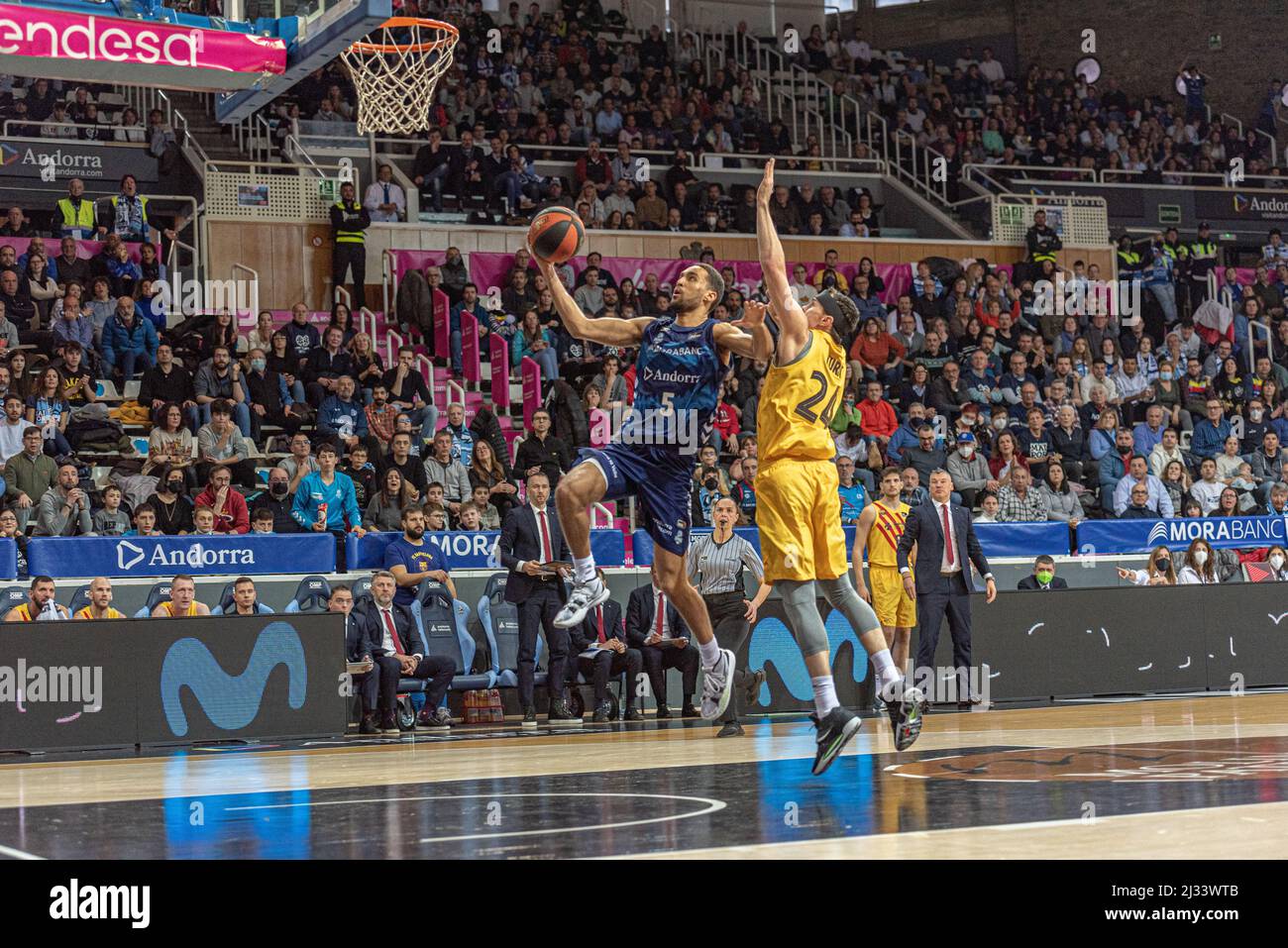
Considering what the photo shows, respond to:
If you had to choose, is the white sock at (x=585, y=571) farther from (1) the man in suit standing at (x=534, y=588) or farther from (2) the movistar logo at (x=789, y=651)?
(2) the movistar logo at (x=789, y=651)

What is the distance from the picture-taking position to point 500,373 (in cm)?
2023

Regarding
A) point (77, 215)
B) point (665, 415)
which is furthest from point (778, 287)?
point (77, 215)

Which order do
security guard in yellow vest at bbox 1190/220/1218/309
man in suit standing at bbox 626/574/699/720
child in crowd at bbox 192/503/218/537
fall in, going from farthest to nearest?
security guard in yellow vest at bbox 1190/220/1218/309 < child in crowd at bbox 192/503/218/537 < man in suit standing at bbox 626/574/699/720

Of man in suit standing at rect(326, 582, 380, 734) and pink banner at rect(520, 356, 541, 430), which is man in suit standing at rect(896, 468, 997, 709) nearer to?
man in suit standing at rect(326, 582, 380, 734)

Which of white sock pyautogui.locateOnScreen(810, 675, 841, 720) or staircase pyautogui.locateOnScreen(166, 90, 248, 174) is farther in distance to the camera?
staircase pyautogui.locateOnScreen(166, 90, 248, 174)

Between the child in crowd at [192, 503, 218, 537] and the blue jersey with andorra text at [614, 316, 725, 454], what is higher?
the blue jersey with andorra text at [614, 316, 725, 454]

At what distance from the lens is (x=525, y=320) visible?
66.8ft

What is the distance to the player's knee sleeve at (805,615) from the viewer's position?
26.7ft

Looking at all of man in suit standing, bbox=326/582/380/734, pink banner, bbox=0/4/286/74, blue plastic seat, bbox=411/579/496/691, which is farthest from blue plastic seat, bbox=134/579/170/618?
pink banner, bbox=0/4/286/74

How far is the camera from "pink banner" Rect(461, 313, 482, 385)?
20672 millimetres

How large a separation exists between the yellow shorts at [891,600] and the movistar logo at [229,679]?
5068 millimetres

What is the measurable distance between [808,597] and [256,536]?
7.28 metres

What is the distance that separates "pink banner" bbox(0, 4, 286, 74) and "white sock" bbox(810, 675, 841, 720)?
24.3 ft

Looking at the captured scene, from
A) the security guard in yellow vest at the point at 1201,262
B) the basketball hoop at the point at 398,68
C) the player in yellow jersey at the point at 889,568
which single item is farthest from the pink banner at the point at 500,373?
the security guard in yellow vest at the point at 1201,262
